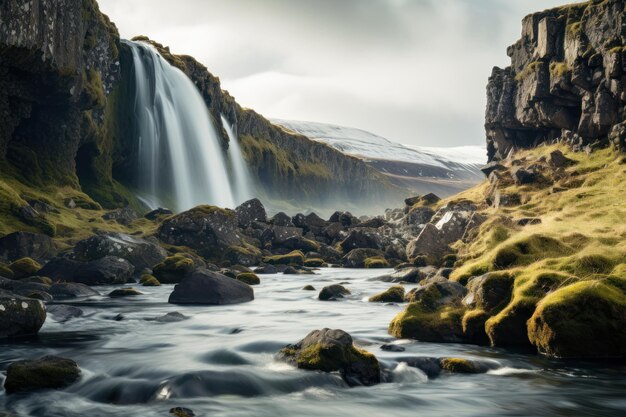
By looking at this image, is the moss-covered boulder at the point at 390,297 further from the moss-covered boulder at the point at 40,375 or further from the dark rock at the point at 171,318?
the moss-covered boulder at the point at 40,375

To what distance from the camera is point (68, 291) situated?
2900 cm

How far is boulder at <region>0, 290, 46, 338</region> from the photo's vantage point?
18.2 meters

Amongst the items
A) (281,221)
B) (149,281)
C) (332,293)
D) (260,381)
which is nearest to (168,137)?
(281,221)

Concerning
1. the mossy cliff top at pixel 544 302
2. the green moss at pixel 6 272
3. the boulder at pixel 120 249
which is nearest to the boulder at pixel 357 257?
the boulder at pixel 120 249

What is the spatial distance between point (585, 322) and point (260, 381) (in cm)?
873

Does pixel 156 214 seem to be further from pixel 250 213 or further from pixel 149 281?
pixel 149 281

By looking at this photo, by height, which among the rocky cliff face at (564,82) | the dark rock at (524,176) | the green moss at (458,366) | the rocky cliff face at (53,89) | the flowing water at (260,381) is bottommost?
the flowing water at (260,381)

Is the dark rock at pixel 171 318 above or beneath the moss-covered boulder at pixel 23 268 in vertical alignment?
beneath

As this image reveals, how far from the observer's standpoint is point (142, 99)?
3206 inches

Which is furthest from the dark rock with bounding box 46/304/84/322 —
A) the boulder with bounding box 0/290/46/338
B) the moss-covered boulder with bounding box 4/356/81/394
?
the moss-covered boulder with bounding box 4/356/81/394

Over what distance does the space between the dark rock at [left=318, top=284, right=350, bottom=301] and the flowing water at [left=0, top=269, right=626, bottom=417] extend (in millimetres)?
8258

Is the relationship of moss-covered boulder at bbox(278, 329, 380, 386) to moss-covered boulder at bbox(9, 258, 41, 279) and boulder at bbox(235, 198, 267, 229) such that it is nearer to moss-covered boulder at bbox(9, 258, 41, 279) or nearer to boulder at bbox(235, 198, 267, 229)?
moss-covered boulder at bbox(9, 258, 41, 279)

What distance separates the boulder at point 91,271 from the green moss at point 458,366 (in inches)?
971

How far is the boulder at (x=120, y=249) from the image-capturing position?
3778cm
